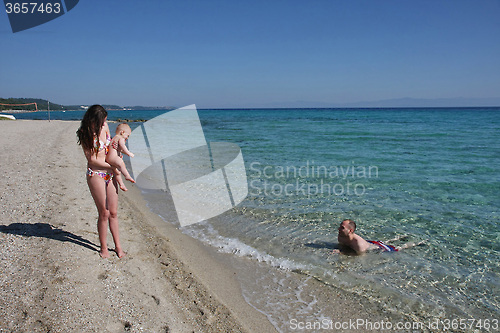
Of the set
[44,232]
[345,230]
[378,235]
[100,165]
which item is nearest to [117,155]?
[100,165]

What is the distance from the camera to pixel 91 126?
3602 millimetres

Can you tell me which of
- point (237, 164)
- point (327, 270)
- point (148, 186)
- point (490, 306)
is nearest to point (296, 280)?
point (327, 270)

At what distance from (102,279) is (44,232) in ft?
5.37

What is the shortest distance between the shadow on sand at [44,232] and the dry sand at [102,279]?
1cm

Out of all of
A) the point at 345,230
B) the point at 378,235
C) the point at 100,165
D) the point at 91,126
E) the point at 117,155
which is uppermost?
the point at 91,126

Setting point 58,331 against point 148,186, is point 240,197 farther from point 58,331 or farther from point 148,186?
point 58,331

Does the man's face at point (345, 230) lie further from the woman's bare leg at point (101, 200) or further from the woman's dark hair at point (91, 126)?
the woman's dark hair at point (91, 126)

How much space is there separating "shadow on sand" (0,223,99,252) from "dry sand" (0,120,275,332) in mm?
12

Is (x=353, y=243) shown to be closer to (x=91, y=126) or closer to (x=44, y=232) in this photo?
(x=91, y=126)

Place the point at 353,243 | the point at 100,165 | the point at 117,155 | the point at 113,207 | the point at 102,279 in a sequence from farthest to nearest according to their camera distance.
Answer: the point at 353,243 → the point at 113,207 → the point at 117,155 → the point at 100,165 → the point at 102,279

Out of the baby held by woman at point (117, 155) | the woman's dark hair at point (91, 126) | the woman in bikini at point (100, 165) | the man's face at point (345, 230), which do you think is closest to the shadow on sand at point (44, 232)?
the woman in bikini at point (100, 165)

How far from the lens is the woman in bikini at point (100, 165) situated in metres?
3.61

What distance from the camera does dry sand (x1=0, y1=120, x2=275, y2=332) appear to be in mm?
2904

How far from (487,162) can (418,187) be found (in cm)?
598
